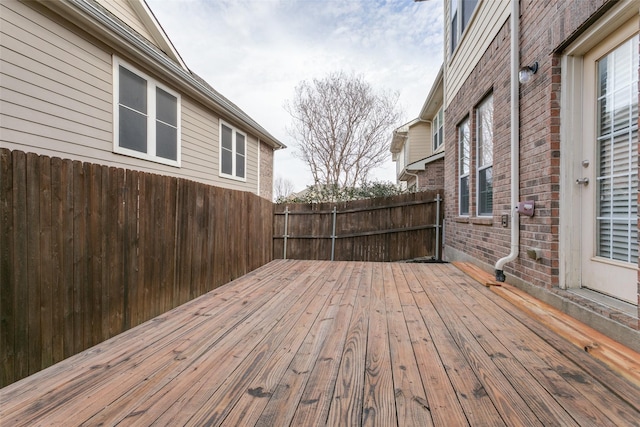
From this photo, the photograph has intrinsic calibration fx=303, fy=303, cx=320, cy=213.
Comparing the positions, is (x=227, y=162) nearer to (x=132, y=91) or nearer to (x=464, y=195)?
(x=132, y=91)

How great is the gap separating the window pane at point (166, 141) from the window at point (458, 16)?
5367 mm

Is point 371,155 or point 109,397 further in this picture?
point 371,155

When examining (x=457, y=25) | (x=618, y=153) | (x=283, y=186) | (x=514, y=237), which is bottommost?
(x=514, y=237)

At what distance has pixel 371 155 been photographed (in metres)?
14.4

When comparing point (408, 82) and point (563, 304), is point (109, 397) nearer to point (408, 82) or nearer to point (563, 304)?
point (563, 304)

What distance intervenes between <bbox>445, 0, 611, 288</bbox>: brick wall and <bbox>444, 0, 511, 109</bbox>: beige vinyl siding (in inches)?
7.4

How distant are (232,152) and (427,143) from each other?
7.71 meters

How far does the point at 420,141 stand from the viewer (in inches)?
471

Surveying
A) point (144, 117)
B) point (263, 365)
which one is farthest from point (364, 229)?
point (263, 365)

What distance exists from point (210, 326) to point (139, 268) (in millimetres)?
782

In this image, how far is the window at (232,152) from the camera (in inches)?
295

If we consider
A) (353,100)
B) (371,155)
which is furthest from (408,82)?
(371,155)

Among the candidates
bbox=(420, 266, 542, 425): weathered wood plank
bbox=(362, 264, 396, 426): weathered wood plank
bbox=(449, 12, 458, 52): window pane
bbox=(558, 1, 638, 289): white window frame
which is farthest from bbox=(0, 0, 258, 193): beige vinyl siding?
bbox=(449, 12, 458, 52): window pane

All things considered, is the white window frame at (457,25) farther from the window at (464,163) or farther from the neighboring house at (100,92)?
the neighboring house at (100,92)
